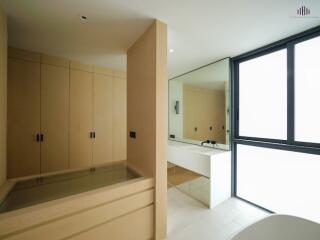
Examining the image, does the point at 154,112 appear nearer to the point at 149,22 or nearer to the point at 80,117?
the point at 149,22

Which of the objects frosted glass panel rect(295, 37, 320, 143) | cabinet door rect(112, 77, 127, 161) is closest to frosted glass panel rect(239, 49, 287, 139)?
frosted glass panel rect(295, 37, 320, 143)

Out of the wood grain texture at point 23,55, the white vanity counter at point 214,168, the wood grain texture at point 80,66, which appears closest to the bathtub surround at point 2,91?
the wood grain texture at point 23,55

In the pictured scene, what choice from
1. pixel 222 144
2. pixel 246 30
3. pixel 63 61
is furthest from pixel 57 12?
pixel 222 144

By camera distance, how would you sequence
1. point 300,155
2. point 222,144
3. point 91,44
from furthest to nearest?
point 222,144
point 91,44
point 300,155

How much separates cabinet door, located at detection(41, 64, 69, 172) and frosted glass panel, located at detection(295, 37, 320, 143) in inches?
142

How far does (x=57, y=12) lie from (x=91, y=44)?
2.14ft

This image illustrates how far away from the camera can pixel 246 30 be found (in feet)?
5.82

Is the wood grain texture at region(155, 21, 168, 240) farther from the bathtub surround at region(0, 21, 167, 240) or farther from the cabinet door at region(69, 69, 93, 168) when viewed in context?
the cabinet door at region(69, 69, 93, 168)

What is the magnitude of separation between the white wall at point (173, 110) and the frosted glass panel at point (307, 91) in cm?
214

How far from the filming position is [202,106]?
→ 3.20 meters

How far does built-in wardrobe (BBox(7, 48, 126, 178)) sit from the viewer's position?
7.45ft

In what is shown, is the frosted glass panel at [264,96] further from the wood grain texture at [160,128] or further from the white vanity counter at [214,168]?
the wood grain texture at [160,128]

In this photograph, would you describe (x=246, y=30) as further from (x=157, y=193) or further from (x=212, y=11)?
(x=157, y=193)

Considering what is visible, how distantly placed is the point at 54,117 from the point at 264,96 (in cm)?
354
